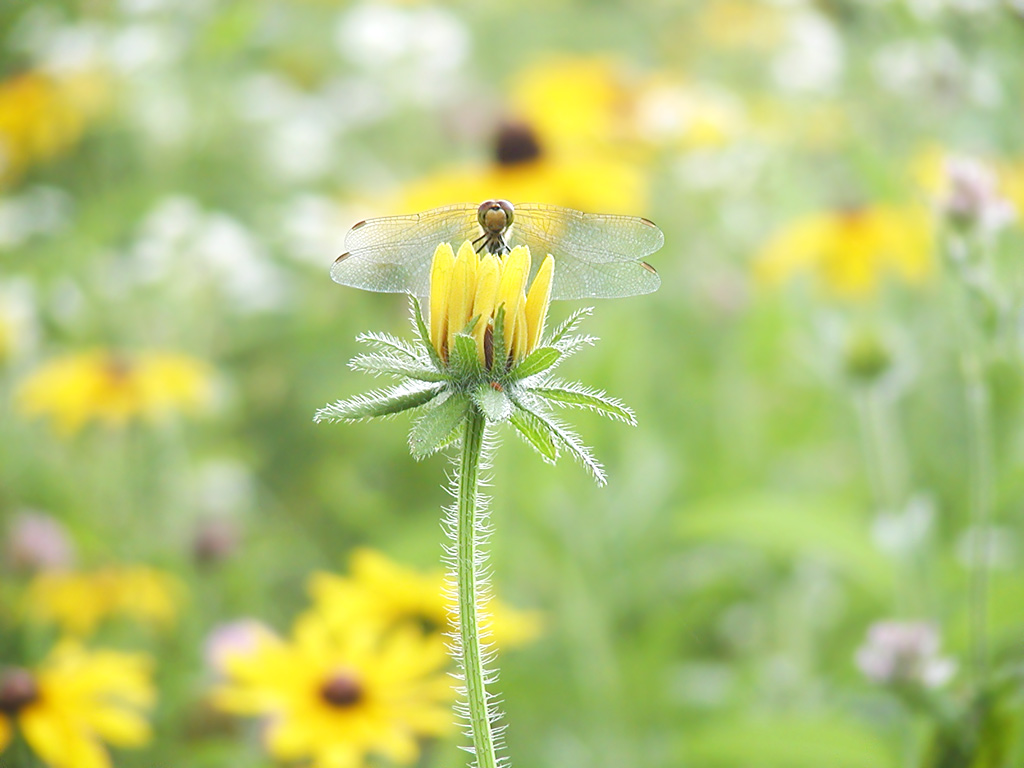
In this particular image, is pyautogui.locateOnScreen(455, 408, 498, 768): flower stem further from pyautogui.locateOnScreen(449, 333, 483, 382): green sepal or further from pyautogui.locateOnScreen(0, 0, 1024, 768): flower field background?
pyautogui.locateOnScreen(0, 0, 1024, 768): flower field background

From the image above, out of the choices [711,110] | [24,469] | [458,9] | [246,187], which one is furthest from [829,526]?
[458,9]

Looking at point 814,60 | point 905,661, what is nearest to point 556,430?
point 905,661

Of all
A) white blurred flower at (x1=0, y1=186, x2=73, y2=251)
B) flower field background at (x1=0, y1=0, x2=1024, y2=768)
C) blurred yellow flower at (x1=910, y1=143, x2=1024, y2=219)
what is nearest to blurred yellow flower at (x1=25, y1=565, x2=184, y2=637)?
flower field background at (x1=0, y1=0, x2=1024, y2=768)

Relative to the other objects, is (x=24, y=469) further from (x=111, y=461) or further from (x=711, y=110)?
(x=711, y=110)

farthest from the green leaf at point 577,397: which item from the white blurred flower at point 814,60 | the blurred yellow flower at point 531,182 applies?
the white blurred flower at point 814,60

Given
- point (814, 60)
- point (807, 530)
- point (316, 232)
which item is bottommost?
point (807, 530)

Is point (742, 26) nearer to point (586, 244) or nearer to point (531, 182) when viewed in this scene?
point (531, 182)
